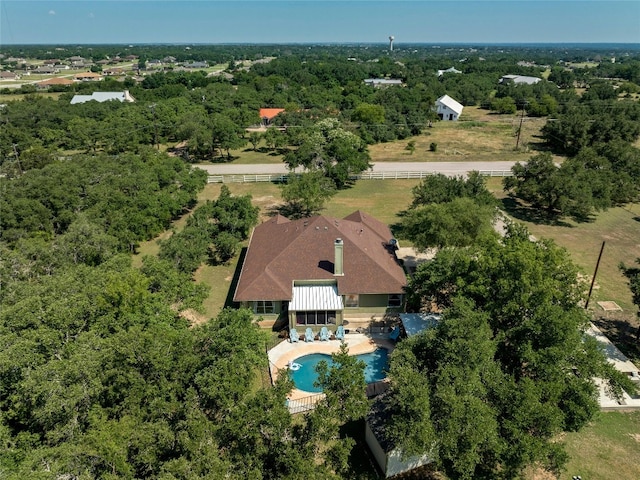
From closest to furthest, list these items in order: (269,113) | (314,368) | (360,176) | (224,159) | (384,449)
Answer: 1. (384,449)
2. (314,368)
3. (360,176)
4. (224,159)
5. (269,113)

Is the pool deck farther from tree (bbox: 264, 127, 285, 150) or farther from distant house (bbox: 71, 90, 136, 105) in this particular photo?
distant house (bbox: 71, 90, 136, 105)

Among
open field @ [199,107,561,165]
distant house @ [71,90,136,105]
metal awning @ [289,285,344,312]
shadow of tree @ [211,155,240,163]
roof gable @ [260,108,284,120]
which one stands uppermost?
distant house @ [71,90,136,105]

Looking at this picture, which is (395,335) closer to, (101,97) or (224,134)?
(224,134)

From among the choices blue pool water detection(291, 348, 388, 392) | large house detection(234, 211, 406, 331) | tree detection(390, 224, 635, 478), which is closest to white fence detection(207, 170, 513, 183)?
large house detection(234, 211, 406, 331)

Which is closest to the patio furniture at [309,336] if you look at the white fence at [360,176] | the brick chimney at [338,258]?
the brick chimney at [338,258]

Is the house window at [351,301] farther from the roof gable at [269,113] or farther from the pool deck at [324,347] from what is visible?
the roof gable at [269,113]

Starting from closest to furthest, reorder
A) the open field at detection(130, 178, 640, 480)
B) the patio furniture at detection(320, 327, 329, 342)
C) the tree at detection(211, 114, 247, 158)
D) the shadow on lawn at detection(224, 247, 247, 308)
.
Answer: the open field at detection(130, 178, 640, 480) → the patio furniture at detection(320, 327, 329, 342) → the shadow on lawn at detection(224, 247, 247, 308) → the tree at detection(211, 114, 247, 158)

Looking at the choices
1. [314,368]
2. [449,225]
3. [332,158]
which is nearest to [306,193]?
[332,158]

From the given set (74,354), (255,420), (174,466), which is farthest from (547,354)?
(74,354)

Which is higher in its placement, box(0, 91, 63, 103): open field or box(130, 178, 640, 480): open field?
box(0, 91, 63, 103): open field
